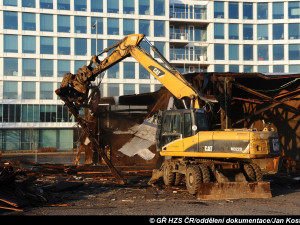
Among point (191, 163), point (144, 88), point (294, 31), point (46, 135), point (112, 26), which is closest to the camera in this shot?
point (191, 163)

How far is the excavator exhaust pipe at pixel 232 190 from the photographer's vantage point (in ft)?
42.0

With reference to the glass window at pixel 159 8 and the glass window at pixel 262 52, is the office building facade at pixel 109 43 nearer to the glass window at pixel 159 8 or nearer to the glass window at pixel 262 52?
the glass window at pixel 159 8

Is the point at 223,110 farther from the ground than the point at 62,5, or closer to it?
closer to it

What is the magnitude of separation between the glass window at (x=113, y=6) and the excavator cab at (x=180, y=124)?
44.6 metres

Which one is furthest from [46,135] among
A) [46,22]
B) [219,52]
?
[219,52]

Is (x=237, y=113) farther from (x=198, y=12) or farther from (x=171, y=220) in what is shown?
(x=198, y=12)

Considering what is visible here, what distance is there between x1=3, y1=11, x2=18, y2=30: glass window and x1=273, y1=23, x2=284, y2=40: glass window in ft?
129

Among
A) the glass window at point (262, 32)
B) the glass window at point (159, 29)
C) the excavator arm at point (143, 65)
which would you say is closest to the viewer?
the excavator arm at point (143, 65)

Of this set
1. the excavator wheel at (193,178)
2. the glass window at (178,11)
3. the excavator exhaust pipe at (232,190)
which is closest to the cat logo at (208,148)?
the excavator wheel at (193,178)

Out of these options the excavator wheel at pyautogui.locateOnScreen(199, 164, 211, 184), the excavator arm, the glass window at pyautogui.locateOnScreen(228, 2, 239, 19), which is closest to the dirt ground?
the excavator wheel at pyautogui.locateOnScreen(199, 164, 211, 184)

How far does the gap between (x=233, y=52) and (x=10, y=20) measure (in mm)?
33844

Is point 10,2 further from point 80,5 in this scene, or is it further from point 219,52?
point 219,52

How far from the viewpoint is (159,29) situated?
190 feet

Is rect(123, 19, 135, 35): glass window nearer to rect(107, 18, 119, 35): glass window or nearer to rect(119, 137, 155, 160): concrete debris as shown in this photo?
rect(107, 18, 119, 35): glass window
